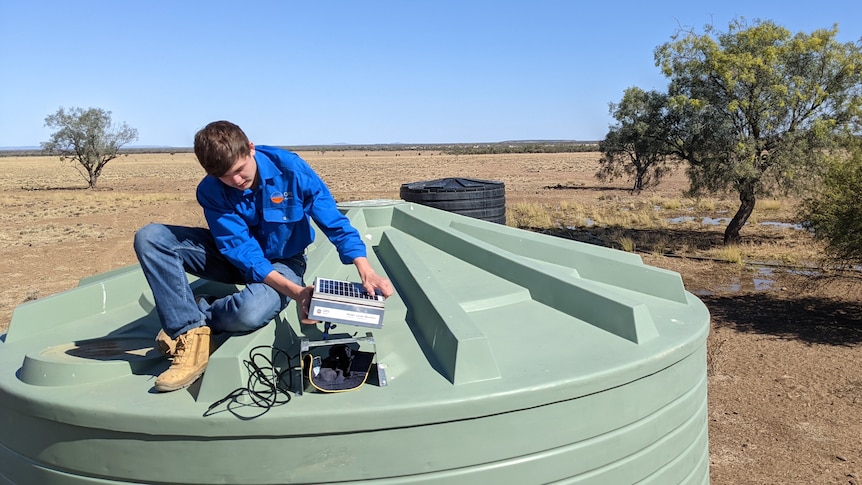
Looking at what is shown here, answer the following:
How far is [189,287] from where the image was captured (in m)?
2.79

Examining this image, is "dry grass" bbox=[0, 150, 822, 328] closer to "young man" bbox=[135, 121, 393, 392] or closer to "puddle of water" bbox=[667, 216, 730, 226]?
"puddle of water" bbox=[667, 216, 730, 226]

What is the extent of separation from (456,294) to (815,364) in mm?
6265

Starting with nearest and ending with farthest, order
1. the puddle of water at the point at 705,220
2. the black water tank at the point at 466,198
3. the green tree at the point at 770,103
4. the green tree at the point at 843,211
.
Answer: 1. the black water tank at the point at 466,198
2. the green tree at the point at 843,211
3. the green tree at the point at 770,103
4. the puddle of water at the point at 705,220

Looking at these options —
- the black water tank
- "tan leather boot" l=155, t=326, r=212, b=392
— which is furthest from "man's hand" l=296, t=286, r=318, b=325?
the black water tank

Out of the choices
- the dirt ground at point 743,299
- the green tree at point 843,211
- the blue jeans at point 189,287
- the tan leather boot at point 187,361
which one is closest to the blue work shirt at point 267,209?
the blue jeans at point 189,287

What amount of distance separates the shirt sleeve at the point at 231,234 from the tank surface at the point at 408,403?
1.07 ft

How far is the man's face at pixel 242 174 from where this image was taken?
103 inches

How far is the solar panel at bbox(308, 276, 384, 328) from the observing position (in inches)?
95.6

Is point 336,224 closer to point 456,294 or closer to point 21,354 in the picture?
point 456,294

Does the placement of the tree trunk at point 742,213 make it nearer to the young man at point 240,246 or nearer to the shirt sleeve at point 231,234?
the young man at point 240,246

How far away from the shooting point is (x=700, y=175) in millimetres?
16453

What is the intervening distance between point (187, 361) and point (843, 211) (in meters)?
10.5

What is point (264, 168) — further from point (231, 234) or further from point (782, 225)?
point (782, 225)

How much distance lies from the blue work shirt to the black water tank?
16.5 ft
